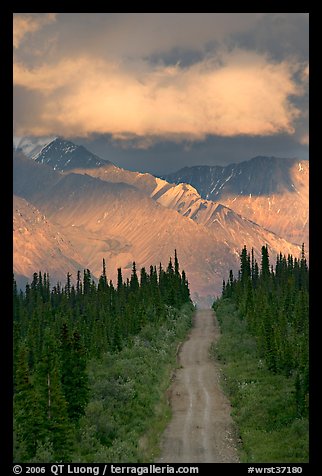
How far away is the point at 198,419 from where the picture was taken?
4356 centimetres

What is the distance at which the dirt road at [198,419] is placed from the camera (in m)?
35.0

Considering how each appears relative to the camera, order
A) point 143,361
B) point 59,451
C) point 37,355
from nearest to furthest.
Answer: point 59,451, point 143,361, point 37,355

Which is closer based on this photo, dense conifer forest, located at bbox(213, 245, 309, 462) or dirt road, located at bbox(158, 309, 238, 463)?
dirt road, located at bbox(158, 309, 238, 463)

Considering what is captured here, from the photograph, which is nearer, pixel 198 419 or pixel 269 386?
pixel 198 419

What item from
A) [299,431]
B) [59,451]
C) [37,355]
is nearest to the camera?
[59,451]

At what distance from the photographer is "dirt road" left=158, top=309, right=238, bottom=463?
115 feet

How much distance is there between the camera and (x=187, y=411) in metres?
46.1

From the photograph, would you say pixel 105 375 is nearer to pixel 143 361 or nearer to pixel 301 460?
pixel 143 361

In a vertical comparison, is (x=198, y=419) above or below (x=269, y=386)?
below

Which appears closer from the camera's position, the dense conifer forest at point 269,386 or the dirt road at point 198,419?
the dirt road at point 198,419
